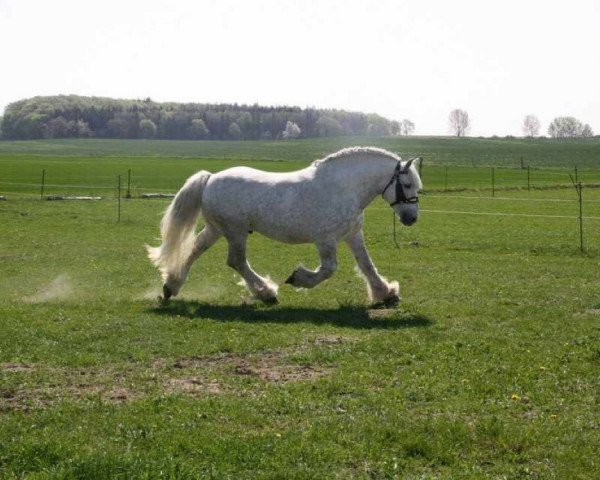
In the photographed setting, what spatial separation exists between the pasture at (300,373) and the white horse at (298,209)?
58cm

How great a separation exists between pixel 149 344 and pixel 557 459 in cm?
553

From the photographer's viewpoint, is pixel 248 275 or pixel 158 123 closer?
pixel 248 275

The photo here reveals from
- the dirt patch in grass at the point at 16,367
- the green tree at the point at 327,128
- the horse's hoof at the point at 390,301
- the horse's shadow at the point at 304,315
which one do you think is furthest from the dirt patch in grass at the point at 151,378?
the green tree at the point at 327,128

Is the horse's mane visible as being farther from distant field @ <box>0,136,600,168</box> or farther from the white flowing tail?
distant field @ <box>0,136,600,168</box>

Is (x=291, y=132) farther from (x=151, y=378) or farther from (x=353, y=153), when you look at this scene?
(x=151, y=378)

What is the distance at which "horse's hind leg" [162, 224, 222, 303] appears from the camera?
13086 millimetres

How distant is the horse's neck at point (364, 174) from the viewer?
40.7 ft

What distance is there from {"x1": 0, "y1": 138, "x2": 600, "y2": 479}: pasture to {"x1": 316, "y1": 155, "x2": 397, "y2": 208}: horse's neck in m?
1.95

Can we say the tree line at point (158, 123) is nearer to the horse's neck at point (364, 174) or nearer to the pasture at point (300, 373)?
the pasture at point (300, 373)

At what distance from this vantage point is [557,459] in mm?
5957

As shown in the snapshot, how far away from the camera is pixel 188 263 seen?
1332cm

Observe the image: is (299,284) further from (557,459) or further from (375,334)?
(557,459)

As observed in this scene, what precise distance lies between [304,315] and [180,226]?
295 centimetres

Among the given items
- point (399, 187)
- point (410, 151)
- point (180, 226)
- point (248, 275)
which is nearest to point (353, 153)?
point (399, 187)
